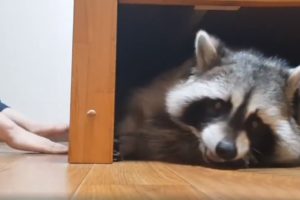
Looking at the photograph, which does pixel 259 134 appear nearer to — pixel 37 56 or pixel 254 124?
pixel 254 124

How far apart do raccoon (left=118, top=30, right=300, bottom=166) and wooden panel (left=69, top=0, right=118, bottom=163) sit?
10 cm

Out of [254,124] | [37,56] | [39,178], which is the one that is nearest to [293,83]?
[254,124]

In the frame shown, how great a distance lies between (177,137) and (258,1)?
308 mm

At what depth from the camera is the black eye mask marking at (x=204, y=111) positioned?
2.95 ft

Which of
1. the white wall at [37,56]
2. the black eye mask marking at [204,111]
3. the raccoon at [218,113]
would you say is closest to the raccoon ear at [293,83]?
the raccoon at [218,113]

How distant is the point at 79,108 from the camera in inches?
35.2

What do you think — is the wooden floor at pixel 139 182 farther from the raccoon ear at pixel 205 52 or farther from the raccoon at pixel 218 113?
the raccoon ear at pixel 205 52

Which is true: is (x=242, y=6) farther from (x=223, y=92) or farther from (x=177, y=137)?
(x=177, y=137)

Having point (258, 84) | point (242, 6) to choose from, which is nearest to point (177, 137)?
point (258, 84)

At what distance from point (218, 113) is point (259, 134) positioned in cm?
9

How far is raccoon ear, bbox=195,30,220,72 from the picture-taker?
3.08 ft

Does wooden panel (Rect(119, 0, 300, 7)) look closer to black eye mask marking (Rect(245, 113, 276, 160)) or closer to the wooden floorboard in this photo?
black eye mask marking (Rect(245, 113, 276, 160))

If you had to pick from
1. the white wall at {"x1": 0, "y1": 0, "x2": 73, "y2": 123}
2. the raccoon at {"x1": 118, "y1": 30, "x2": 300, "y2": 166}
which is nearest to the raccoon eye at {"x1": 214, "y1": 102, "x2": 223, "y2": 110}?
the raccoon at {"x1": 118, "y1": 30, "x2": 300, "y2": 166}

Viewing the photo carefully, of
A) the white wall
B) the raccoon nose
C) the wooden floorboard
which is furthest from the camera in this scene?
the white wall
